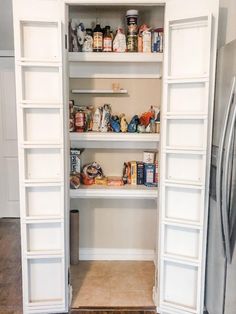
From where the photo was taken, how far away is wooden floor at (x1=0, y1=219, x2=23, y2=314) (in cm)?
250

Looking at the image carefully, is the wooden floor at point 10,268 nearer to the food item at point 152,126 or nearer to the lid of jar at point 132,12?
the food item at point 152,126

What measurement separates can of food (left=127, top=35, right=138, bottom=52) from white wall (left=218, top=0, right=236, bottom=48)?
793mm

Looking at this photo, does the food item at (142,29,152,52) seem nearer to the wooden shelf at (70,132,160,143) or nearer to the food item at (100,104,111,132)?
the food item at (100,104,111,132)

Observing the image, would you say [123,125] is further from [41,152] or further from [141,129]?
[41,152]

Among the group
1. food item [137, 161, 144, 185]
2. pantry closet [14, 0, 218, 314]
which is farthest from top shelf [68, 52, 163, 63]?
food item [137, 161, 144, 185]

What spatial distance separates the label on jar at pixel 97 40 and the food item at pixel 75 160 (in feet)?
2.92

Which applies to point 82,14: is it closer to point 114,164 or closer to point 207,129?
point 114,164

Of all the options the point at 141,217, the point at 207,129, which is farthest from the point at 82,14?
the point at 141,217

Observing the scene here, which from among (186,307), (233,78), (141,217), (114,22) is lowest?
(186,307)

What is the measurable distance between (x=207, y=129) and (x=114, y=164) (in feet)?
3.95

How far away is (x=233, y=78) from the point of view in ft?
5.72

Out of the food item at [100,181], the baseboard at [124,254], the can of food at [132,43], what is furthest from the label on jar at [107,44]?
the baseboard at [124,254]

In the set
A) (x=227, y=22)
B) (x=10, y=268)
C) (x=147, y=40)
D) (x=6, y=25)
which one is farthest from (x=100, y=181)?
(x=6, y=25)

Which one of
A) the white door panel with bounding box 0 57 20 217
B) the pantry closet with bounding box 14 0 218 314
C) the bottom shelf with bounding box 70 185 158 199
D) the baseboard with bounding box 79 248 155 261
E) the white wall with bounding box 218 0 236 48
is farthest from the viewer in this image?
the white door panel with bounding box 0 57 20 217
